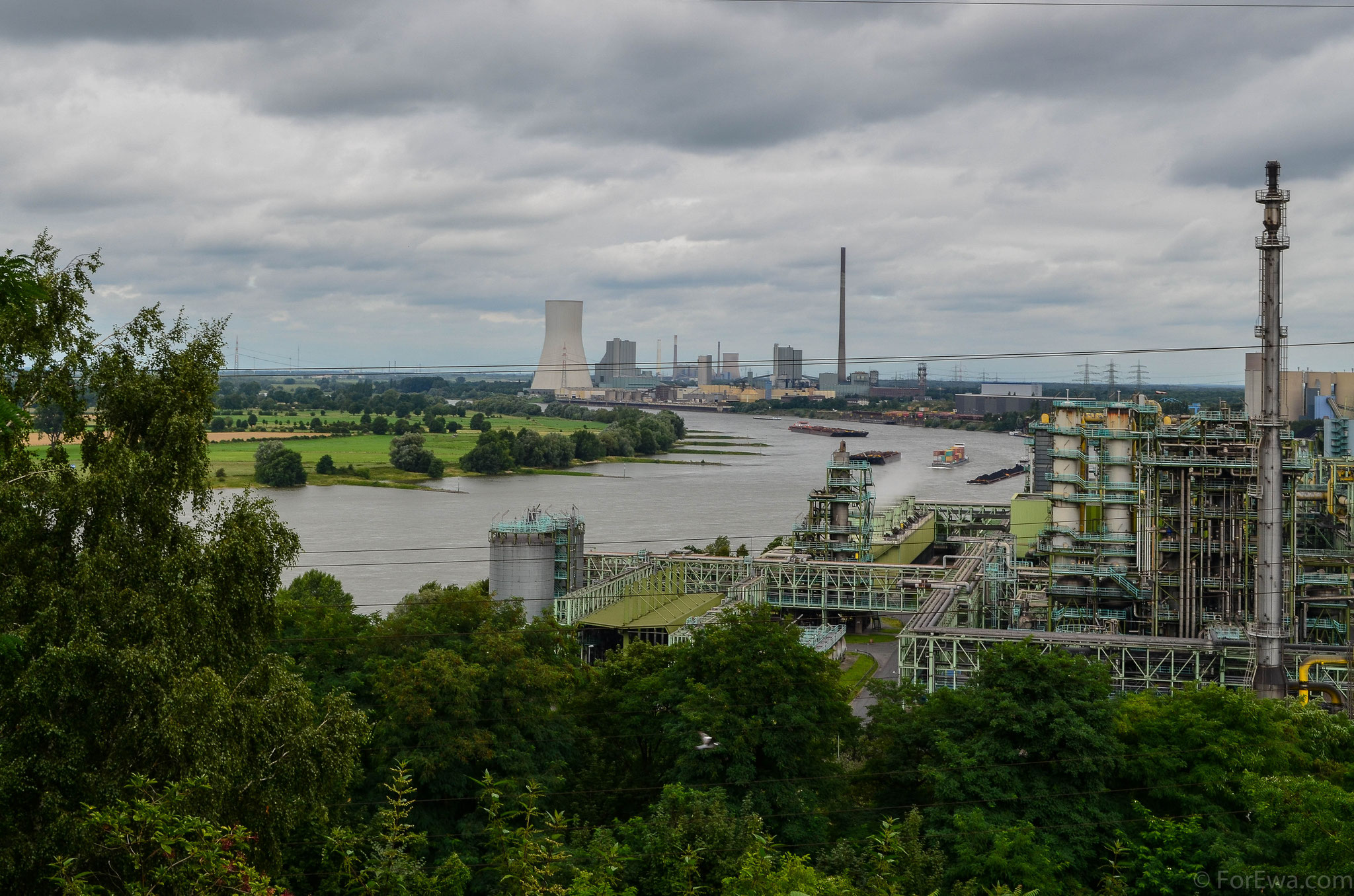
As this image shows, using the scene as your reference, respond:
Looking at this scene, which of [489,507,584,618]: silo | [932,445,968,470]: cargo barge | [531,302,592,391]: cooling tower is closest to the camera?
[489,507,584,618]: silo

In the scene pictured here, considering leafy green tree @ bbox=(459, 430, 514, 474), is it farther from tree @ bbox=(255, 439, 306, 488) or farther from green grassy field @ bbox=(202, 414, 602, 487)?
tree @ bbox=(255, 439, 306, 488)

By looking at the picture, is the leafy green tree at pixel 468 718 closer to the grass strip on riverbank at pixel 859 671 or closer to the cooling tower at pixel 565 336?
the grass strip on riverbank at pixel 859 671

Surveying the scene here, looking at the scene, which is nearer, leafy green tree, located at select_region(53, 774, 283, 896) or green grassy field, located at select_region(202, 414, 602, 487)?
leafy green tree, located at select_region(53, 774, 283, 896)

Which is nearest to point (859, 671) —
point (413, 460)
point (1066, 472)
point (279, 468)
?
point (1066, 472)

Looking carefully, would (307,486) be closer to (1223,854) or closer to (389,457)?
(389,457)

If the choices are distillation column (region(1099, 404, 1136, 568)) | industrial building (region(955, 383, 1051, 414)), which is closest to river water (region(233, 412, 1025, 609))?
distillation column (region(1099, 404, 1136, 568))
